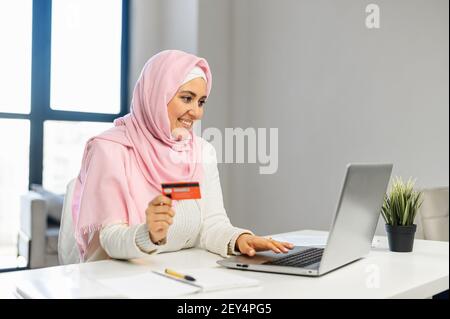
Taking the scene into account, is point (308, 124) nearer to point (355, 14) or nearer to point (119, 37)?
point (355, 14)

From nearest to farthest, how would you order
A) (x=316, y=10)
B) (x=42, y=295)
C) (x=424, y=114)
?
(x=42, y=295)
(x=424, y=114)
(x=316, y=10)

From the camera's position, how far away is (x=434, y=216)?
7.33 ft

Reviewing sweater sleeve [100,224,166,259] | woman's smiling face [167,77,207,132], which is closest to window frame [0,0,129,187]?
woman's smiling face [167,77,207,132]

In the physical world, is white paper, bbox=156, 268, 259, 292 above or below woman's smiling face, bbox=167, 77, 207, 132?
below

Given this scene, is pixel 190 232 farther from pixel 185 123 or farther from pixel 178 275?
pixel 178 275

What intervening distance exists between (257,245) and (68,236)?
1.95 feet

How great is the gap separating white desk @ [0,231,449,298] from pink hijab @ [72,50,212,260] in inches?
6.4

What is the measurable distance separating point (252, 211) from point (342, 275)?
2.84 metres

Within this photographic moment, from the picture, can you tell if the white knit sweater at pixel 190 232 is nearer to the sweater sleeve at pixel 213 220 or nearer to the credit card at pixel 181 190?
the sweater sleeve at pixel 213 220

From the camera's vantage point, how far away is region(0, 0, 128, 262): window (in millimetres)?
4145

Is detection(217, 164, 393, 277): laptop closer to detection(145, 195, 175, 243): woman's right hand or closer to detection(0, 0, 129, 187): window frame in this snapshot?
detection(145, 195, 175, 243): woman's right hand

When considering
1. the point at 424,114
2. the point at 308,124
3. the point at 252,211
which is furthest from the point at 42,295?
the point at 252,211

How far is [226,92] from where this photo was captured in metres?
4.06

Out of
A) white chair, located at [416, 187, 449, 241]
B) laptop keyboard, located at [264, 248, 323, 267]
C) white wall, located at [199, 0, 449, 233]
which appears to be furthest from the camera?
white wall, located at [199, 0, 449, 233]
